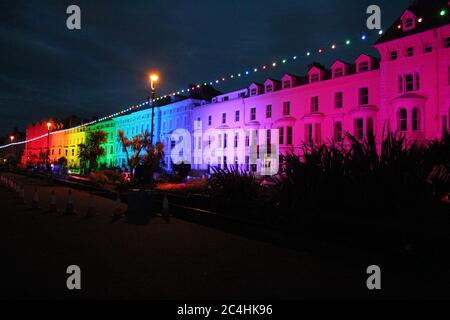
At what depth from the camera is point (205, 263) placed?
7.08 m

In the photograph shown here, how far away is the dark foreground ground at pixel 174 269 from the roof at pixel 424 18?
26.1 metres

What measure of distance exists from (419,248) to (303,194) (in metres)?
3.09

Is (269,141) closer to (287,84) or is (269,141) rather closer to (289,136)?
(289,136)

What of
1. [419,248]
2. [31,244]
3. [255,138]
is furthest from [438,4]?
[31,244]

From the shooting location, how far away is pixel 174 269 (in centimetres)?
662

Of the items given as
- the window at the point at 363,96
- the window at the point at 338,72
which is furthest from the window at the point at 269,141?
the window at the point at 363,96

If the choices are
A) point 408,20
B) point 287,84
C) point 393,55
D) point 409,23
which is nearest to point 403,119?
point 393,55

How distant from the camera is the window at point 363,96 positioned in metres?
33.2

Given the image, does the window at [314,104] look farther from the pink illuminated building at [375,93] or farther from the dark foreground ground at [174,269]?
the dark foreground ground at [174,269]

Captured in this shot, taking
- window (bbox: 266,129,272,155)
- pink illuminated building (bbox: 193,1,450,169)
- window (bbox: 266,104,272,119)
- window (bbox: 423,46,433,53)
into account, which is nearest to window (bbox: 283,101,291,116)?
pink illuminated building (bbox: 193,1,450,169)

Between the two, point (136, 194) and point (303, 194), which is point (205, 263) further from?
point (136, 194)

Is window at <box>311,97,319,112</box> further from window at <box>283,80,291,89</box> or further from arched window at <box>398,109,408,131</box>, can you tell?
arched window at <box>398,109,408,131</box>

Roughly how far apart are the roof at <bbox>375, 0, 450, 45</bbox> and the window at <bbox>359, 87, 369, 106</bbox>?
404 cm
